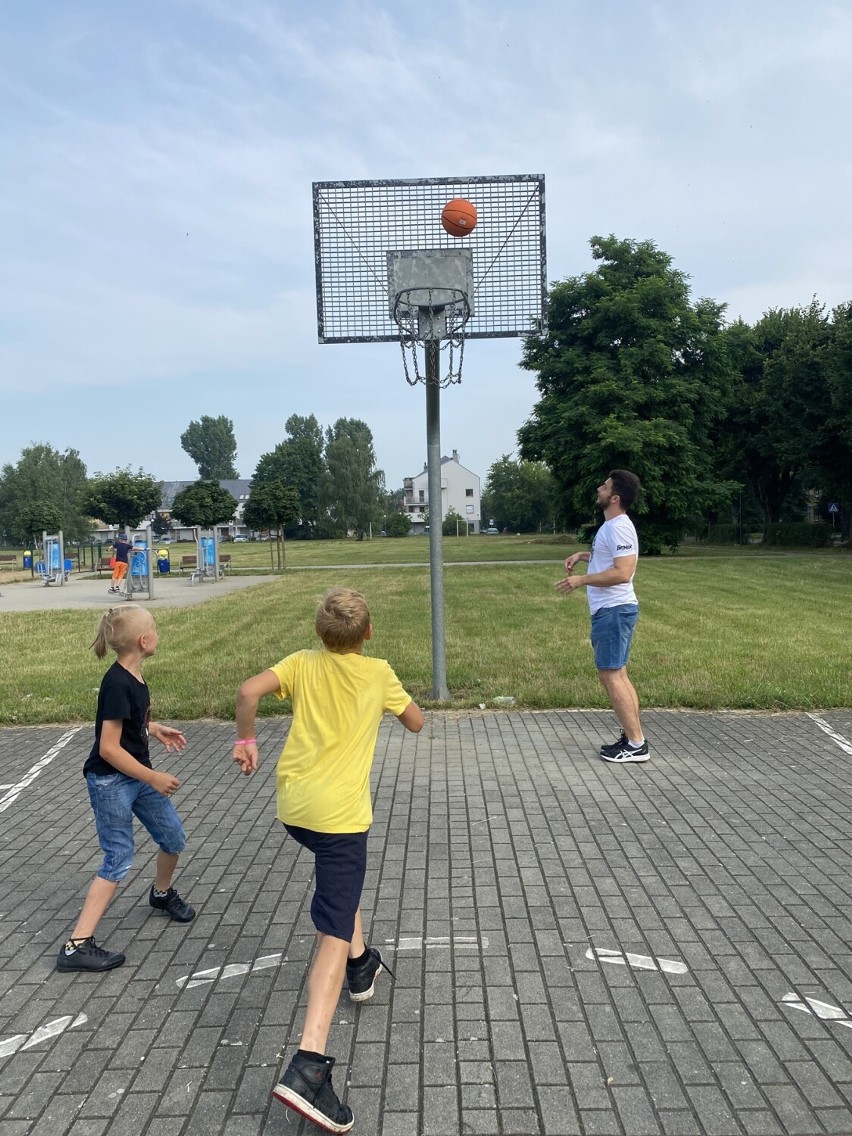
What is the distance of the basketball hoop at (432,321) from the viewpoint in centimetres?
818

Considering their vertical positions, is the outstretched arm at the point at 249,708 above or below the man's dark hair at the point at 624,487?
below

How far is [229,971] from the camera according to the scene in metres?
3.55

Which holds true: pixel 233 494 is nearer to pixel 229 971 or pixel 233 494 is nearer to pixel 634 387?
pixel 634 387

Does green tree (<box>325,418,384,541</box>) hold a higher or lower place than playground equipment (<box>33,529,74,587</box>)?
higher

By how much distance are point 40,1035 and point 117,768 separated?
935mm

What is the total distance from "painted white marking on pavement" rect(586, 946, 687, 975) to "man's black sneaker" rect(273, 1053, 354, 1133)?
136 cm

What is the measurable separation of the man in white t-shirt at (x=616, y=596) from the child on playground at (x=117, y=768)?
3264mm

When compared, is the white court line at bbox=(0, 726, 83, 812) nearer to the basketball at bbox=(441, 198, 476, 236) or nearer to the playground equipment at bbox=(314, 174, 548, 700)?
the playground equipment at bbox=(314, 174, 548, 700)

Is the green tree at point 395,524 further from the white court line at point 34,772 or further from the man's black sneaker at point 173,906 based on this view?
the man's black sneaker at point 173,906

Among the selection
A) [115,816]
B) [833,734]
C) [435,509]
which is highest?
[435,509]

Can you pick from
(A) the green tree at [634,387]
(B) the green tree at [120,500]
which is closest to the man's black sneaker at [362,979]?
Result: (A) the green tree at [634,387]

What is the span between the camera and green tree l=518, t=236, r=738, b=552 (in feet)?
110

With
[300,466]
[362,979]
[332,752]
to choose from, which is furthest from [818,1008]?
[300,466]

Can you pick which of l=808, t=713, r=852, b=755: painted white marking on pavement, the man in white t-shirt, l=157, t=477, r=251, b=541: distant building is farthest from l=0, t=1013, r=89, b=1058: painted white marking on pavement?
l=157, t=477, r=251, b=541: distant building
